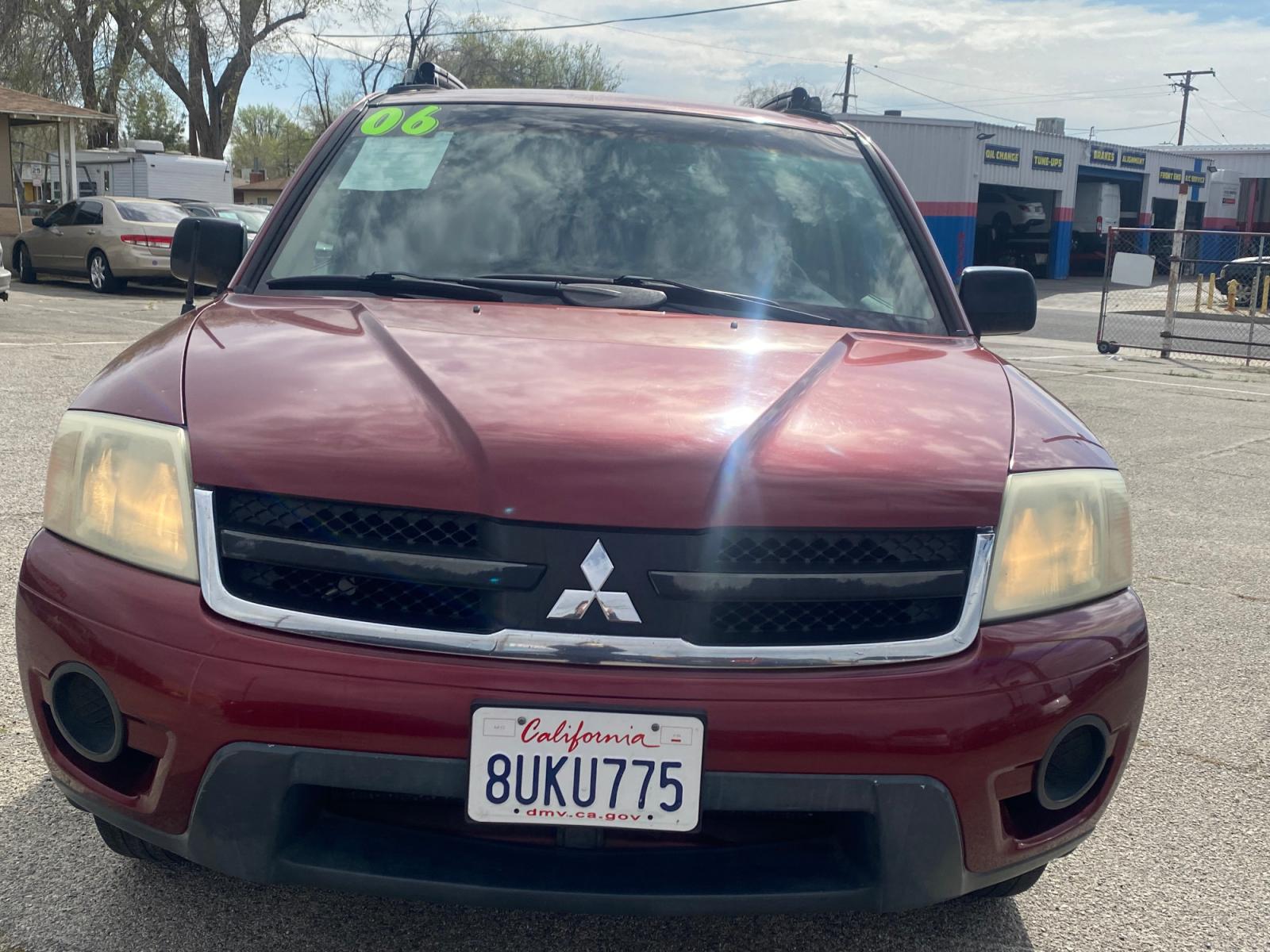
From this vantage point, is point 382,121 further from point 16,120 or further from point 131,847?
point 16,120

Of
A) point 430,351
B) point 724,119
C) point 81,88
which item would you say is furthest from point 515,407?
point 81,88

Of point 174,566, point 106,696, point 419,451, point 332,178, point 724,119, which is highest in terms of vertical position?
point 724,119

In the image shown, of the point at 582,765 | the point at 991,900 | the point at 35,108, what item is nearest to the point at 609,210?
the point at 582,765

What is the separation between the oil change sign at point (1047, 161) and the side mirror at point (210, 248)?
43827mm

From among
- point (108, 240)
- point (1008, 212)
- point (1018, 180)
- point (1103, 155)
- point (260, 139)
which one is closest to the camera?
point (108, 240)

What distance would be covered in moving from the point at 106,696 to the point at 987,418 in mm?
1490

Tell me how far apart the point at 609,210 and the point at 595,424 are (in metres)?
1.23

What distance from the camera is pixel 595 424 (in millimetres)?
1953

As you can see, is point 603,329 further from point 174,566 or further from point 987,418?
point 174,566

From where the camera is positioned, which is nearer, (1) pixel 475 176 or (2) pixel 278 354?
(2) pixel 278 354

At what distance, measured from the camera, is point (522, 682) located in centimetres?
179

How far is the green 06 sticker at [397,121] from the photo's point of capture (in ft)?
10.8

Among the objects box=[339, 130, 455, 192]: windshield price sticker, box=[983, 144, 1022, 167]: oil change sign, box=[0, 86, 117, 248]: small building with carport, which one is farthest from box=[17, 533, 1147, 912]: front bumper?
box=[983, 144, 1022, 167]: oil change sign

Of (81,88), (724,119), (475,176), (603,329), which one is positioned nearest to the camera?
(603,329)
